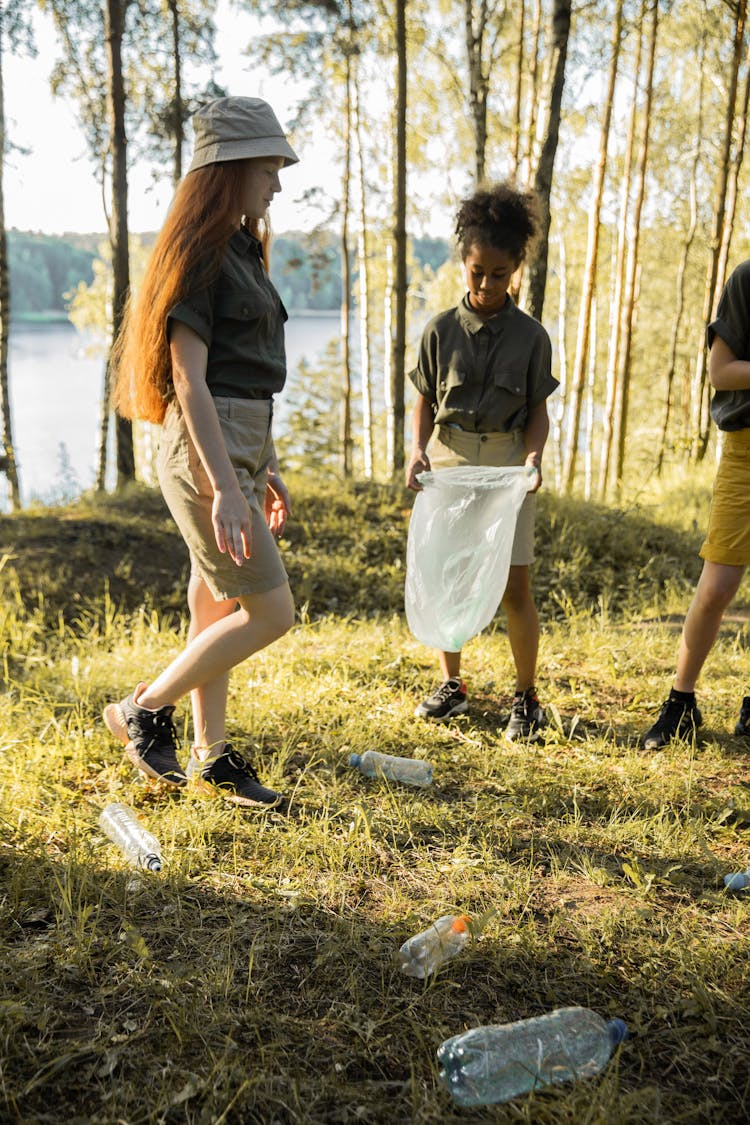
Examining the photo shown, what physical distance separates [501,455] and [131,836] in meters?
1.90

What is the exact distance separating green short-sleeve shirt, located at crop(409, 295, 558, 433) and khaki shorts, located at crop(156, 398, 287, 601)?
958mm

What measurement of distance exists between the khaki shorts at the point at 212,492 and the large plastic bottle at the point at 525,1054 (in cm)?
131

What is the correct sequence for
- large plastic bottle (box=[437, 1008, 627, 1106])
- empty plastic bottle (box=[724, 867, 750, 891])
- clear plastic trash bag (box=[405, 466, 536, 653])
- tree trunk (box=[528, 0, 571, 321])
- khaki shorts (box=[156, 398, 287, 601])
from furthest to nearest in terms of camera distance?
tree trunk (box=[528, 0, 571, 321])
clear plastic trash bag (box=[405, 466, 536, 653])
khaki shorts (box=[156, 398, 287, 601])
empty plastic bottle (box=[724, 867, 750, 891])
large plastic bottle (box=[437, 1008, 627, 1106])

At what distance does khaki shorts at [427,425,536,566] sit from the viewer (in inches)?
128

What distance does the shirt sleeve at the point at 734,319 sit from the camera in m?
2.89

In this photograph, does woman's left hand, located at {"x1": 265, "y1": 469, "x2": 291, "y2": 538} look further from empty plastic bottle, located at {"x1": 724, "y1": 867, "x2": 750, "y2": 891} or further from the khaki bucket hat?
empty plastic bottle, located at {"x1": 724, "y1": 867, "x2": 750, "y2": 891}

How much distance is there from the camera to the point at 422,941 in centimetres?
196

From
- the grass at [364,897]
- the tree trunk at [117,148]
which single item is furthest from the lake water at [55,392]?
the grass at [364,897]

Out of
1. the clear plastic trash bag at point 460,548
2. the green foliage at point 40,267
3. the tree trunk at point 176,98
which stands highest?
the green foliage at point 40,267

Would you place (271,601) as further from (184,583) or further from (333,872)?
(184,583)

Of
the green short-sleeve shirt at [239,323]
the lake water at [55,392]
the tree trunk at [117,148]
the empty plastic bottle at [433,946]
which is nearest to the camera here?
the empty plastic bottle at [433,946]

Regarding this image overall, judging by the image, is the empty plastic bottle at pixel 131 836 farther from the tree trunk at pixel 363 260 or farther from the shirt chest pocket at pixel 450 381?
the tree trunk at pixel 363 260

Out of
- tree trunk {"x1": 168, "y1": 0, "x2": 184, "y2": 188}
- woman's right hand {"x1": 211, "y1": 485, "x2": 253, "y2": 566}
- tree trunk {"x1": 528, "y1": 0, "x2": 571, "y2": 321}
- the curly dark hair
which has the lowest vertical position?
woman's right hand {"x1": 211, "y1": 485, "x2": 253, "y2": 566}

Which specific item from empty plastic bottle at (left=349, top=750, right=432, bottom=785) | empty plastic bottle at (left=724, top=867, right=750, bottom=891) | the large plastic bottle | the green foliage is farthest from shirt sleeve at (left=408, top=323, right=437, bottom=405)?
the green foliage
